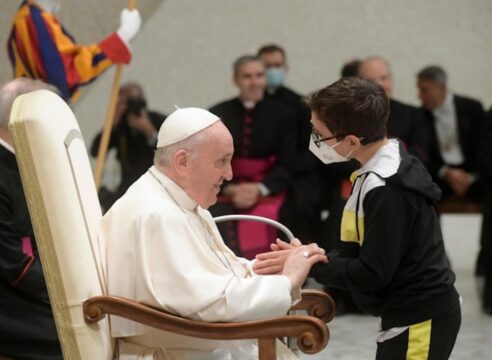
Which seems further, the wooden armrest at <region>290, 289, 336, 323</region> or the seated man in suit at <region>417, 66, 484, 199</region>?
the seated man in suit at <region>417, 66, 484, 199</region>

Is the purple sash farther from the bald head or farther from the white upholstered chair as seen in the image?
the white upholstered chair

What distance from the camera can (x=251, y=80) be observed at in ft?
22.1

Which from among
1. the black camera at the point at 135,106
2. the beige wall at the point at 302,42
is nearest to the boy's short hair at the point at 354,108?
the black camera at the point at 135,106

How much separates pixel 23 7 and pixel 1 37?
1.12m

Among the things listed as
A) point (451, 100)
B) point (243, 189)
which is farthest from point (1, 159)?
point (451, 100)

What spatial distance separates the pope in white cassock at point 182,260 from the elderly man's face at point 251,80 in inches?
132

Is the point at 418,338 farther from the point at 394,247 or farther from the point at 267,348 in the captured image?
the point at 267,348

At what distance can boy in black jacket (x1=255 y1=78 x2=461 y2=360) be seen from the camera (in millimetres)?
3135

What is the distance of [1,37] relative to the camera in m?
7.09

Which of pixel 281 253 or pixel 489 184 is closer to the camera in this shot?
pixel 281 253

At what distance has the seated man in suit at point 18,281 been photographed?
3.81 meters

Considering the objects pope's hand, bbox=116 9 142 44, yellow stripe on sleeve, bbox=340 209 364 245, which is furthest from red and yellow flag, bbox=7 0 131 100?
yellow stripe on sleeve, bbox=340 209 364 245

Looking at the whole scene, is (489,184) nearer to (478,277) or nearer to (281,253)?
(478,277)

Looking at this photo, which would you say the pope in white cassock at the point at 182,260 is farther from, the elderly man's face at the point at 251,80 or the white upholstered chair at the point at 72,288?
the elderly man's face at the point at 251,80
